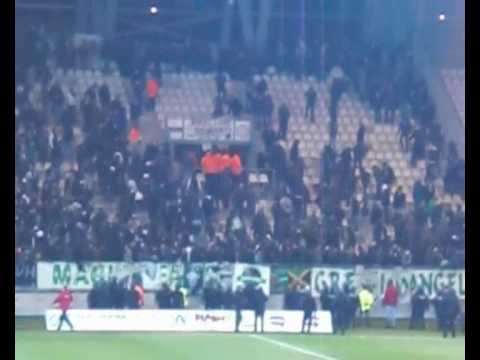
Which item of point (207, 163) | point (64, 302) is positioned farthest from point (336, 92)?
point (64, 302)

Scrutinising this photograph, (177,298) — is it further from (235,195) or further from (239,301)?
(235,195)

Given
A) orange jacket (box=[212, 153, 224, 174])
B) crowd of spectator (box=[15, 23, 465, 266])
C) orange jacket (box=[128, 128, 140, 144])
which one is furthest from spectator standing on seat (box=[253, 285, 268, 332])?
orange jacket (box=[128, 128, 140, 144])

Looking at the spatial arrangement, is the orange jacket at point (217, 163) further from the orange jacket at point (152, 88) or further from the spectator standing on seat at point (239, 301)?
the spectator standing on seat at point (239, 301)

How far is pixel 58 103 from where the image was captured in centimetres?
412

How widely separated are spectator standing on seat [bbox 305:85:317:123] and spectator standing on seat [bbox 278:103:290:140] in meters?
0.09

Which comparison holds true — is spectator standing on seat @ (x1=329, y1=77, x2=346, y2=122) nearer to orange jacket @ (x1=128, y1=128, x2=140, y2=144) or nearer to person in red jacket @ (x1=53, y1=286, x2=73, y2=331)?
orange jacket @ (x1=128, y1=128, x2=140, y2=144)

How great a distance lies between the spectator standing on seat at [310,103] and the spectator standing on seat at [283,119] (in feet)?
0.29

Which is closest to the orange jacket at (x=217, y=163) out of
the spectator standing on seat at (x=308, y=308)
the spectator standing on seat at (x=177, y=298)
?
the spectator standing on seat at (x=177, y=298)

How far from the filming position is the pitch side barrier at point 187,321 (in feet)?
13.1

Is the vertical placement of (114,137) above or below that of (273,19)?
below
